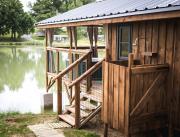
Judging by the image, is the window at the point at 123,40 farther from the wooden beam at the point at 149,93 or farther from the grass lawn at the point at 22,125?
the grass lawn at the point at 22,125

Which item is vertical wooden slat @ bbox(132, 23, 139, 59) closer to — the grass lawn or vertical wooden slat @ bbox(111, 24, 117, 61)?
vertical wooden slat @ bbox(111, 24, 117, 61)

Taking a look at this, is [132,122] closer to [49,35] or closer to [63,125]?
[63,125]

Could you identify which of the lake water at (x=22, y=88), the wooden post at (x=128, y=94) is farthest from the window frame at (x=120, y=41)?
the lake water at (x=22, y=88)

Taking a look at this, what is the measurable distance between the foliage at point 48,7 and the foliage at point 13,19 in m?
7.36

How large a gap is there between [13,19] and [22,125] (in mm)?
55477

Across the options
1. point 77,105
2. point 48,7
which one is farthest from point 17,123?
point 48,7

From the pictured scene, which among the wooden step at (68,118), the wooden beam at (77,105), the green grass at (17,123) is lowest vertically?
the green grass at (17,123)

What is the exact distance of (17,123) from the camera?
30.9 feet

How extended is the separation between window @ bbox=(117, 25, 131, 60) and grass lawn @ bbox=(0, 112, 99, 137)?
279 centimetres

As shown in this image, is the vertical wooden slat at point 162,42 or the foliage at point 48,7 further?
the foliage at point 48,7

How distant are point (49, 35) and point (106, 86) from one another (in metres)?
8.58

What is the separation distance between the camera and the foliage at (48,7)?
72144 mm

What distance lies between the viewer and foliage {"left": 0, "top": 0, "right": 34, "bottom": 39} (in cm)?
6021

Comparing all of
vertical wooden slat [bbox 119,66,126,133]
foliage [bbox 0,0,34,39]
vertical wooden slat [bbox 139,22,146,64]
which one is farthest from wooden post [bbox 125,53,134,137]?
foliage [bbox 0,0,34,39]
